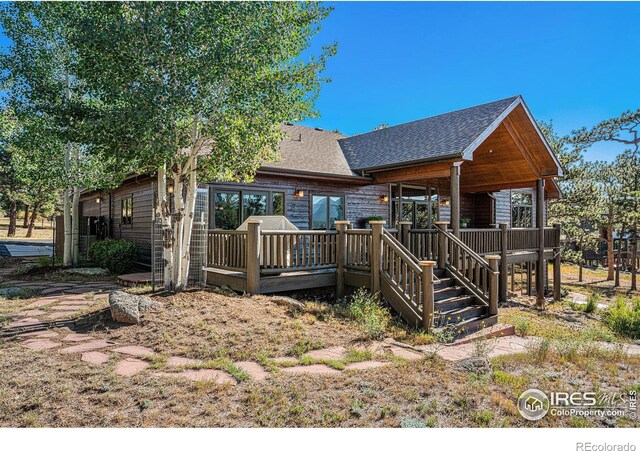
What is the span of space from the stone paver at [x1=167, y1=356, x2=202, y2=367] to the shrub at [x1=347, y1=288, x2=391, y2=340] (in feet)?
7.50

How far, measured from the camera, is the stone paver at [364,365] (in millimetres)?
3910

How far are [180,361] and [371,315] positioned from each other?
9.24 feet

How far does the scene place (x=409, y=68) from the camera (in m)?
11.1

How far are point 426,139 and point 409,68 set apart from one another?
7.00ft

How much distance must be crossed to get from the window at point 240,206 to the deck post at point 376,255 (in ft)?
13.9

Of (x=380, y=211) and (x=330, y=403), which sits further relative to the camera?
(x=380, y=211)

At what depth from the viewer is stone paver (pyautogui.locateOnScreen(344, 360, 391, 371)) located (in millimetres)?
3910

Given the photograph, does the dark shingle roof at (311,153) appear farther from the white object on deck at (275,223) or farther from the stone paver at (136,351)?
the stone paver at (136,351)

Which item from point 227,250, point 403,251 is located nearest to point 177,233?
point 227,250

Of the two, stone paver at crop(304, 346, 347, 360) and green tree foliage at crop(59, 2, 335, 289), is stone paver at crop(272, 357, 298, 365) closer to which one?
stone paver at crop(304, 346, 347, 360)

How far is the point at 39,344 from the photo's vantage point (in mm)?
4293

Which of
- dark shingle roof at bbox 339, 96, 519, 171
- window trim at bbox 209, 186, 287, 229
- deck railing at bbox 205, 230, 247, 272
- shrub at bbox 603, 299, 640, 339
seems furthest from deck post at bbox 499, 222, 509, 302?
deck railing at bbox 205, 230, 247, 272
